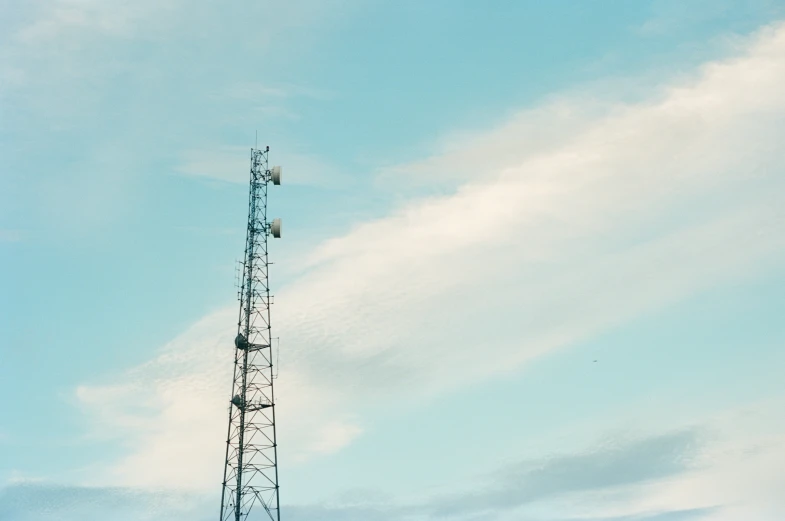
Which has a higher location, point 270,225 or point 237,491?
point 270,225

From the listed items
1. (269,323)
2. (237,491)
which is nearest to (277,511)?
(237,491)

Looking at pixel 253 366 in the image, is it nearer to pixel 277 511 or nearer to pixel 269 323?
pixel 269 323

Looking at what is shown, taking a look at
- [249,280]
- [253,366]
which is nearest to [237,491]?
[253,366]

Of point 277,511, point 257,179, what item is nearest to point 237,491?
point 277,511

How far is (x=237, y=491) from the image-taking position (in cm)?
9075

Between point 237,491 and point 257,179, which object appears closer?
point 237,491

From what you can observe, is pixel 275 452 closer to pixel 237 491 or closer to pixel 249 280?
pixel 237 491

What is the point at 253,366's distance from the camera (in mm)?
94938

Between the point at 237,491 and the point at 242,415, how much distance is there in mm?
7453

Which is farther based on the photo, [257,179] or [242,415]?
[257,179]

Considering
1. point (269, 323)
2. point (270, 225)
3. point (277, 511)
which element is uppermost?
point (270, 225)

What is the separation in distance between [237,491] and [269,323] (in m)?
17.0

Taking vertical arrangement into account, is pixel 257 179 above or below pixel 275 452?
above

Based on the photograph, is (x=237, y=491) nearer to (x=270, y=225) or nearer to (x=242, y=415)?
(x=242, y=415)
